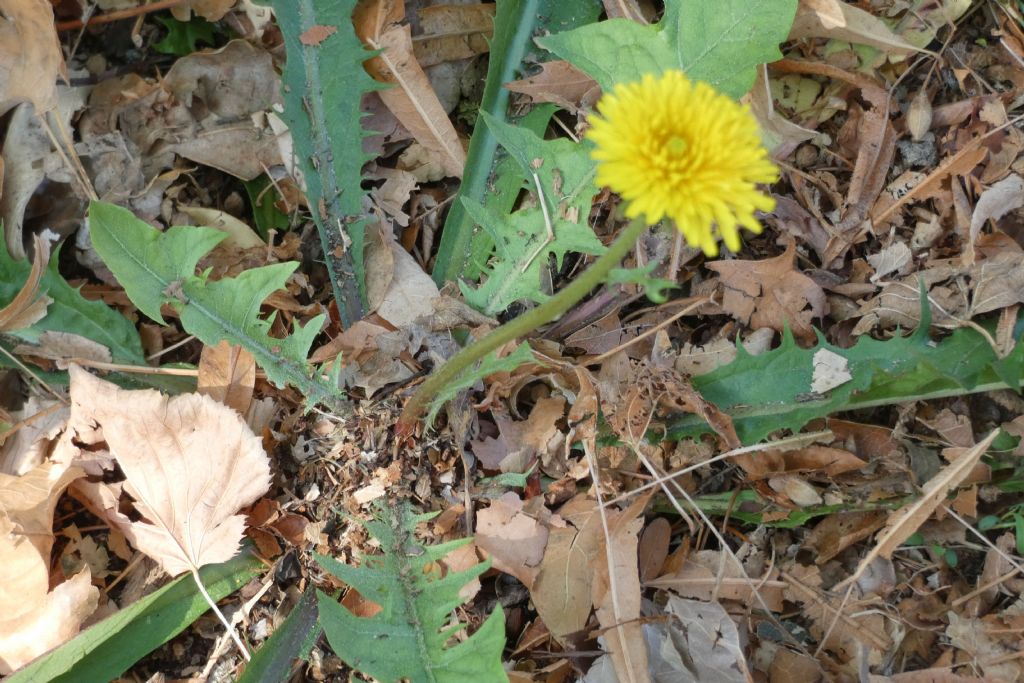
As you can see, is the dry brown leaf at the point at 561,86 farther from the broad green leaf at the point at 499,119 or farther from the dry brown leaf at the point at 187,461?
the dry brown leaf at the point at 187,461

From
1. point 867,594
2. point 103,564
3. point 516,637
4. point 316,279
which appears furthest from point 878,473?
point 103,564

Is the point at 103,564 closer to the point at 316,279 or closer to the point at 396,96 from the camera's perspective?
the point at 316,279

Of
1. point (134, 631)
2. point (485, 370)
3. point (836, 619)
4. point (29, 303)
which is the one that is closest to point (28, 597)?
point (134, 631)

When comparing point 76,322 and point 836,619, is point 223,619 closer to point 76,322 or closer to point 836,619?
point 76,322

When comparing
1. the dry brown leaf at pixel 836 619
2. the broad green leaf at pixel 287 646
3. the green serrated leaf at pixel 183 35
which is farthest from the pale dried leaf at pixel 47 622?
the dry brown leaf at pixel 836 619

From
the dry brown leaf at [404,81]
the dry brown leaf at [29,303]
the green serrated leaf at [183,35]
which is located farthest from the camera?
the green serrated leaf at [183,35]

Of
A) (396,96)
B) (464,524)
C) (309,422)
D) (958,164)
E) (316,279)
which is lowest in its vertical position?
(464,524)
